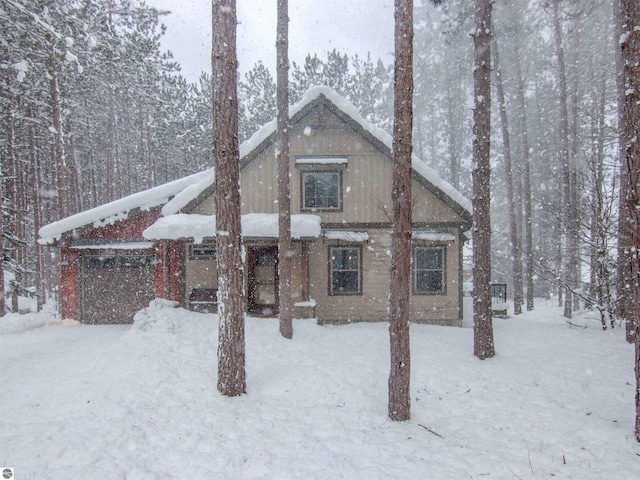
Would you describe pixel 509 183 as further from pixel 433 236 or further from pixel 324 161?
pixel 324 161

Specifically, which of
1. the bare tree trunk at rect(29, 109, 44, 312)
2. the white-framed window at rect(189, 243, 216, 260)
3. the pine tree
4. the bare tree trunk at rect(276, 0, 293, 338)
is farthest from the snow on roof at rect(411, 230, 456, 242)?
the pine tree

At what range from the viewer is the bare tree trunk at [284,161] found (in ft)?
29.6

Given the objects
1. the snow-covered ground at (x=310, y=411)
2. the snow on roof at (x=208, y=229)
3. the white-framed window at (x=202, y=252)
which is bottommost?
the snow-covered ground at (x=310, y=411)

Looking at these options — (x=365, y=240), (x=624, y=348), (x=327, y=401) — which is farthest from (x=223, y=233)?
(x=624, y=348)

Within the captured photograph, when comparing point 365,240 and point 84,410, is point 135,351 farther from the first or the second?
point 365,240

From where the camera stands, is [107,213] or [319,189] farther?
[319,189]

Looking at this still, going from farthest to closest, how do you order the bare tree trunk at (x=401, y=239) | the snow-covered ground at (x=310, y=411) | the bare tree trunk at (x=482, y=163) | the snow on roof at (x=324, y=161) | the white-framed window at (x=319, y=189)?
1. the white-framed window at (x=319, y=189)
2. the snow on roof at (x=324, y=161)
3. the bare tree trunk at (x=482, y=163)
4. the bare tree trunk at (x=401, y=239)
5. the snow-covered ground at (x=310, y=411)

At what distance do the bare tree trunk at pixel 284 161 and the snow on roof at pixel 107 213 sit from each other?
12.7 feet

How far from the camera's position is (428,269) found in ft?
41.6

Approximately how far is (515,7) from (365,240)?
1160cm

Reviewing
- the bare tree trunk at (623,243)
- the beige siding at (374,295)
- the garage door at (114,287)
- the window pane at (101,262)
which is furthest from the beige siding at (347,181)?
the bare tree trunk at (623,243)

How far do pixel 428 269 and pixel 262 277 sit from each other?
235 inches

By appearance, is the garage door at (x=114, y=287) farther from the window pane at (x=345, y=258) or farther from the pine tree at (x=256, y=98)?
the pine tree at (x=256, y=98)

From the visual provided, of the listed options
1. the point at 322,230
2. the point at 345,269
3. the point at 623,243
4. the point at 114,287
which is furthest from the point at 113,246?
the point at 623,243
